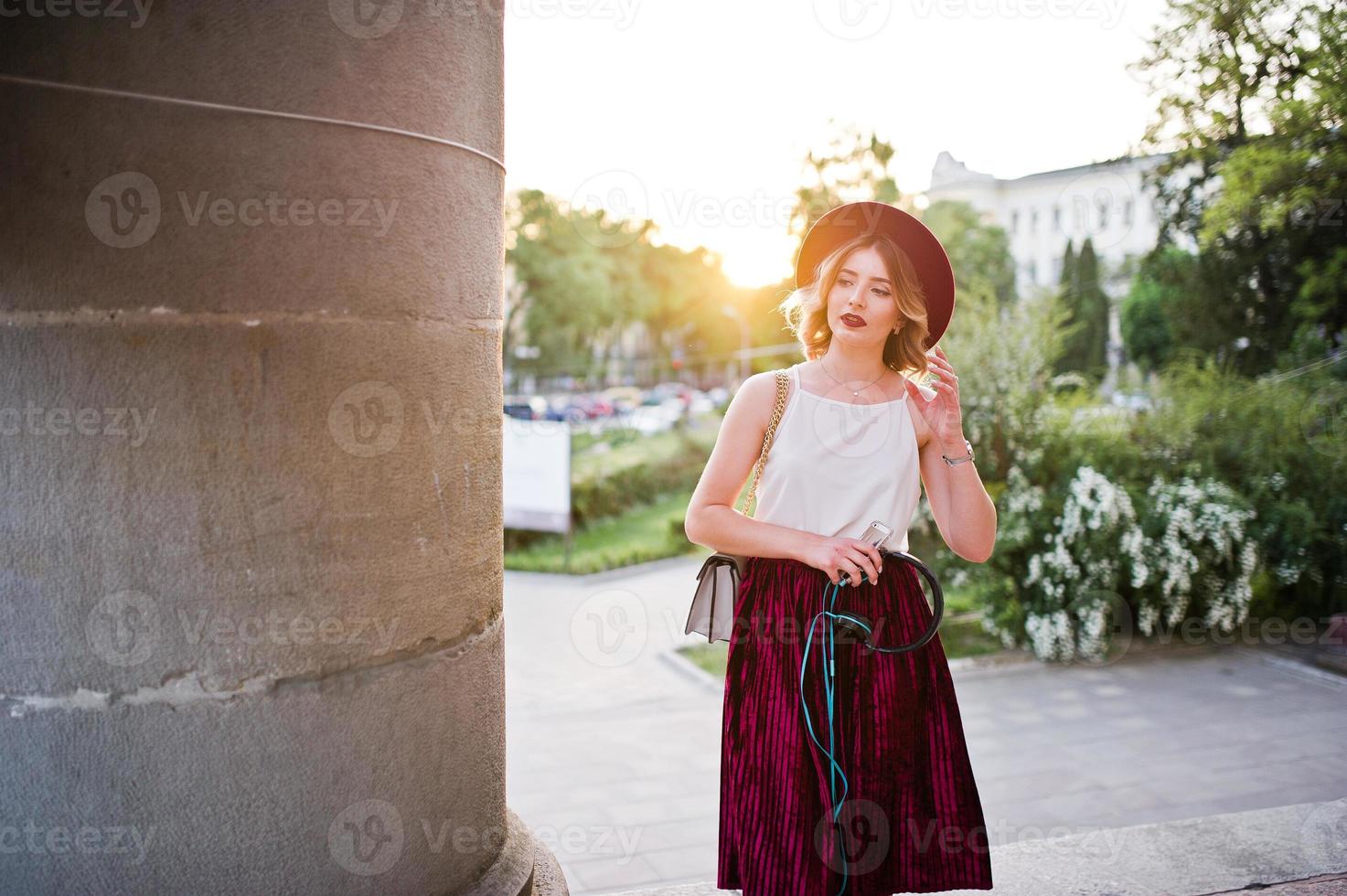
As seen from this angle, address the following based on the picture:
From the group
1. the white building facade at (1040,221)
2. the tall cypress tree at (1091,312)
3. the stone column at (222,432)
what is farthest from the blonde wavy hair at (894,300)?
the tall cypress tree at (1091,312)

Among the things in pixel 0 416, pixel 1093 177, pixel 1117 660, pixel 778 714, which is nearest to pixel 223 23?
pixel 0 416

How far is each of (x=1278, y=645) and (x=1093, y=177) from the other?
29.5 ft

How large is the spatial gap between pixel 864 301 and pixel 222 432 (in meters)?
1.36

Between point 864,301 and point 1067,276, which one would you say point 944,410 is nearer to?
point 864,301

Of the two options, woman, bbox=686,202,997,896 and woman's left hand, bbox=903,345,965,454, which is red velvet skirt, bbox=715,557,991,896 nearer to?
woman, bbox=686,202,997,896

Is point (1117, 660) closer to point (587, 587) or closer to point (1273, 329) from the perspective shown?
point (587, 587)

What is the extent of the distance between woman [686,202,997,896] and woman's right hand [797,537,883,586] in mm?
24

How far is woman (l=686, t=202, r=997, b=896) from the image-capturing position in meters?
2.28

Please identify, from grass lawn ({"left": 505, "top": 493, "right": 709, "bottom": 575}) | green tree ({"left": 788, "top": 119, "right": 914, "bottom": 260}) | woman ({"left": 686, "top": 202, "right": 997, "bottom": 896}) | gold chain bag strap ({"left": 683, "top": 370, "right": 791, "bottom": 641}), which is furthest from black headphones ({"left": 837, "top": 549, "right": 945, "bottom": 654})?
green tree ({"left": 788, "top": 119, "right": 914, "bottom": 260})

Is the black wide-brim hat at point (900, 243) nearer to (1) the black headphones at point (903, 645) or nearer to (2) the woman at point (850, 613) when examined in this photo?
(2) the woman at point (850, 613)

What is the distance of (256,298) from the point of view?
1751 millimetres

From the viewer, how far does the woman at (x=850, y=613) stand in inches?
89.9

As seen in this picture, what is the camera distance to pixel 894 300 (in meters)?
2.33

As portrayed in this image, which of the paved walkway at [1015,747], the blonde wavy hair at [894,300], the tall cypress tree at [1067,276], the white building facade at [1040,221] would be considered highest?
the white building facade at [1040,221]
